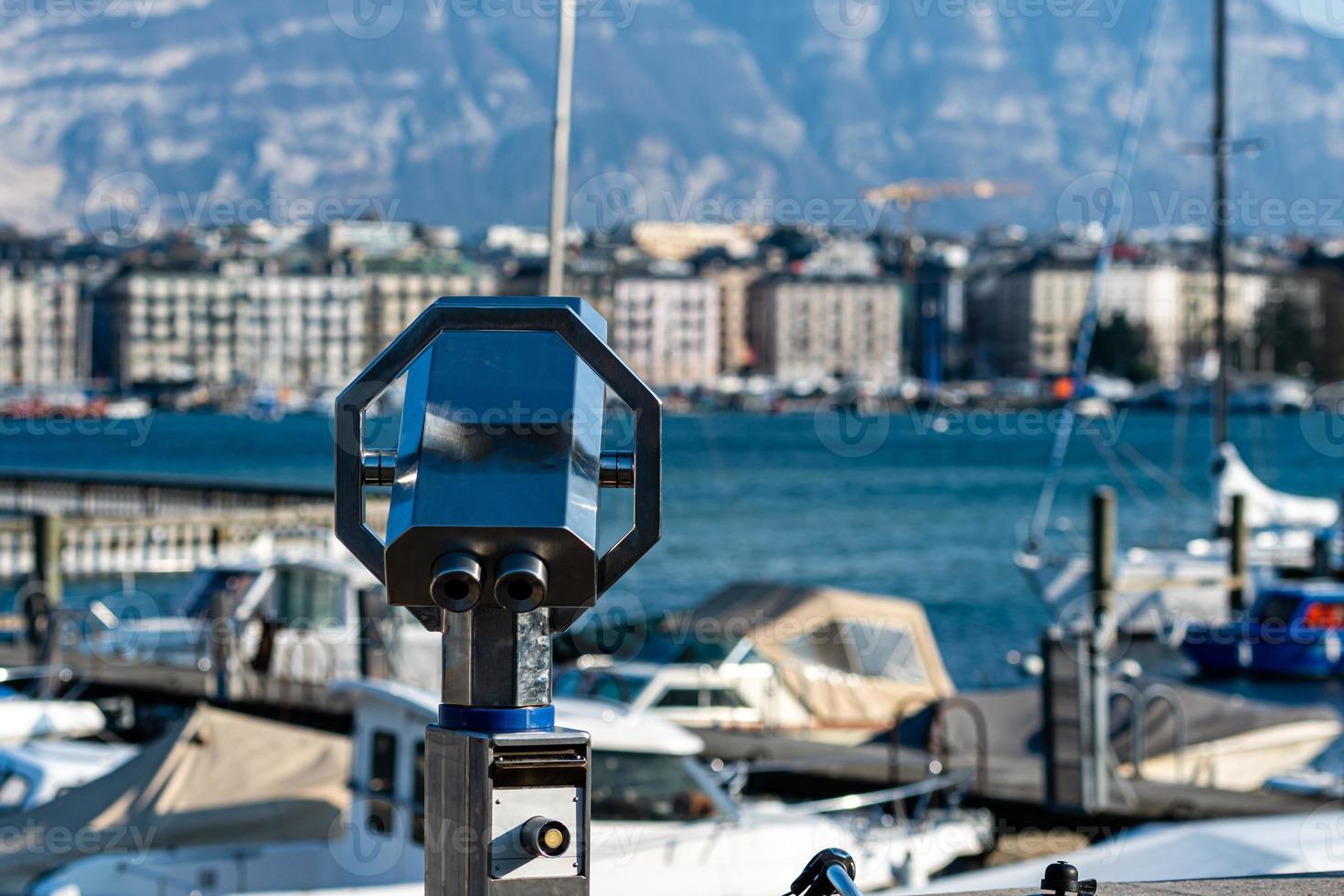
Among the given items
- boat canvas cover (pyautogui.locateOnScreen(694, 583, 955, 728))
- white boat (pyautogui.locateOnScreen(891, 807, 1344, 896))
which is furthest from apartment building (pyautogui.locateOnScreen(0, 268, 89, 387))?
white boat (pyautogui.locateOnScreen(891, 807, 1344, 896))

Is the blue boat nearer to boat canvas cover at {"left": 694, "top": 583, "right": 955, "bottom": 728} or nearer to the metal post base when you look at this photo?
boat canvas cover at {"left": 694, "top": 583, "right": 955, "bottom": 728}

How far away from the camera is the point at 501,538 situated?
2332 millimetres

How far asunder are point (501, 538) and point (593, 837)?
6285mm

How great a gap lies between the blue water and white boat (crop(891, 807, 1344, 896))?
18.8 meters

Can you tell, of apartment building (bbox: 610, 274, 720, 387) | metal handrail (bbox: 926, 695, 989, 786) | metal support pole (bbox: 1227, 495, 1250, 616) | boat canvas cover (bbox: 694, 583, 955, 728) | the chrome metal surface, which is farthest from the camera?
apartment building (bbox: 610, 274, 720, 387)

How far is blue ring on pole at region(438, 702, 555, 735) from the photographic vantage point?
2.45 m

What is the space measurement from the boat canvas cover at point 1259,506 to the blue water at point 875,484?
5.27 ft

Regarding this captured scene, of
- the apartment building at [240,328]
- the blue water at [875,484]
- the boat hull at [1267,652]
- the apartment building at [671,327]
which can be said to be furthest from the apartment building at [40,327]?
the boat hull at [1267,652]

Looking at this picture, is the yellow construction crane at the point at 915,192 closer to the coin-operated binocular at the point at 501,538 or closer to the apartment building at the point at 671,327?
the apartment building at the point at 671,327

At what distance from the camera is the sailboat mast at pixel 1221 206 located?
1094 inches

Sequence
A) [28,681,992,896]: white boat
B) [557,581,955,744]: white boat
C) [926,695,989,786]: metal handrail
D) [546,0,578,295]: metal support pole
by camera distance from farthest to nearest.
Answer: [557,581,955,744]: white boat → [546,0,578,295]: metal support pole → [926,695,989,786]: metal handrail → [28,681,992,896]: white boat

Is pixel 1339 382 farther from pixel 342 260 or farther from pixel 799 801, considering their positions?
pixel 799 801

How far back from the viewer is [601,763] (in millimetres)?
8695

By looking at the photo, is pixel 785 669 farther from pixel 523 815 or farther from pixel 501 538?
pixel 501 538
